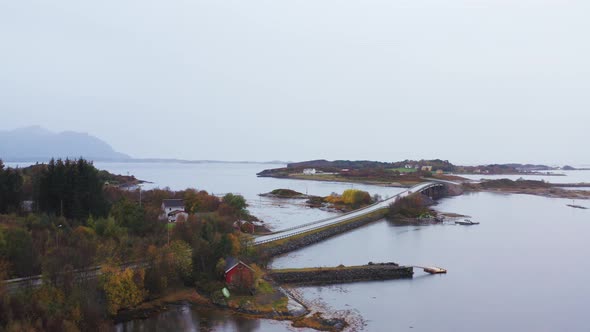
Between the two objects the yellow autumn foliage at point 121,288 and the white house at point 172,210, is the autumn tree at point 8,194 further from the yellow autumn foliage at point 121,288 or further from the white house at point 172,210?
the yellow autumn foliage at point 121,288

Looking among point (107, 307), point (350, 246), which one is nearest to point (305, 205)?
point (350, 246)

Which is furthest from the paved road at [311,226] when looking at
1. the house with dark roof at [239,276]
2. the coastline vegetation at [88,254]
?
the house with dark roof at [239,276]

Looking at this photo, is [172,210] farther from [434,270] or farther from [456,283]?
[456,283]

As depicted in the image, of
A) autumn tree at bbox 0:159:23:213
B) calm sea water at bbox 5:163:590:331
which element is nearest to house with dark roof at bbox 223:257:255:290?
calm sea water at bbox 5:163:590:331

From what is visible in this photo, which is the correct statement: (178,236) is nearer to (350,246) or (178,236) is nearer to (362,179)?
(350,246)

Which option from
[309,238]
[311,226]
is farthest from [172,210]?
[311,226]
